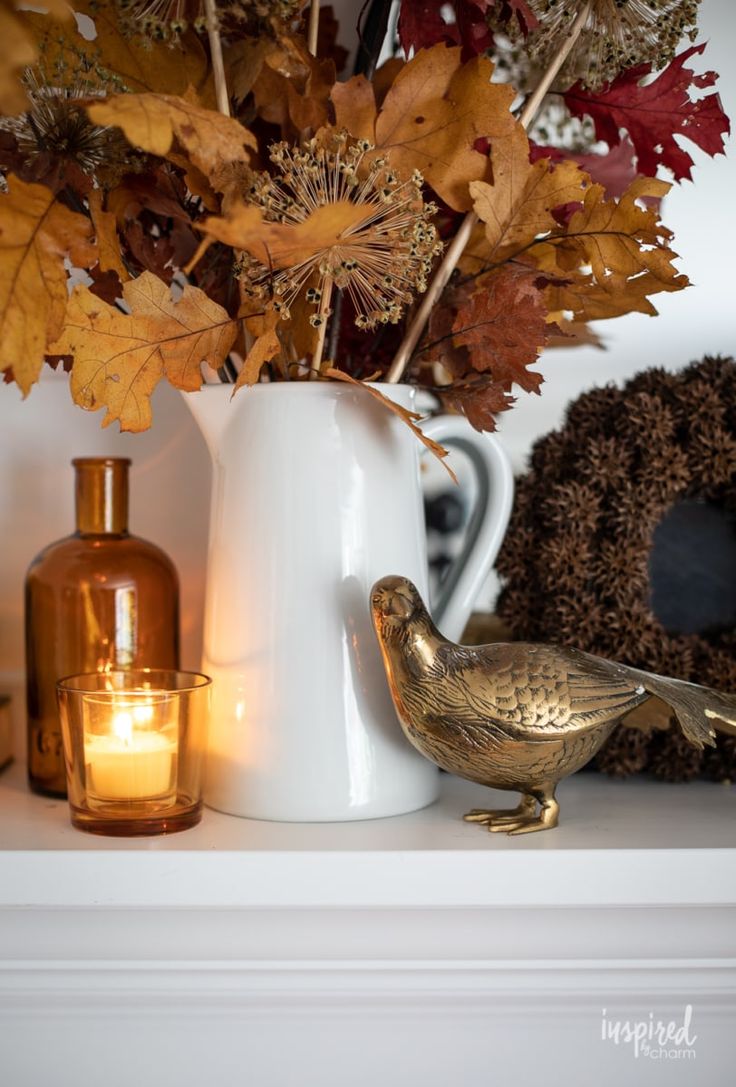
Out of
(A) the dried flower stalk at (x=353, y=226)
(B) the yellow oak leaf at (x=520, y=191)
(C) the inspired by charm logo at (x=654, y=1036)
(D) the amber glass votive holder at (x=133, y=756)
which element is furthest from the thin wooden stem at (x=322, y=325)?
(C) the inspired by charm logo at (x=654, y=1036)

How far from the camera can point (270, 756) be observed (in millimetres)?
628

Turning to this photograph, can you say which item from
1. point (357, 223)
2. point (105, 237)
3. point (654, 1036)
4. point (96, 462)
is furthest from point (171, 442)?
point (654, 1036)

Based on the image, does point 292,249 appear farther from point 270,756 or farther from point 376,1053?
point 376,1053

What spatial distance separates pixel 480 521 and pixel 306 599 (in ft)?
0.46

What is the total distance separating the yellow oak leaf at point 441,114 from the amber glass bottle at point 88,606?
0.30 meters

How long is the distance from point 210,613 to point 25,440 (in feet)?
0.91

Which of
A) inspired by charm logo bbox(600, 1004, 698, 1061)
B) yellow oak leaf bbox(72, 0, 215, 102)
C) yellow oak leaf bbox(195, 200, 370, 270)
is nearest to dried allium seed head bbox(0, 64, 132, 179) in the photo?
yellow oak leaf bbox(72, 0, 215, 102)

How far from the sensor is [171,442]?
2.73ft

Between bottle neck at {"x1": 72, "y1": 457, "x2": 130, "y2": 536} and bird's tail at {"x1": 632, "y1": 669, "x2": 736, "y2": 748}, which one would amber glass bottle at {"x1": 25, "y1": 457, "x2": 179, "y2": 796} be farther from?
bird's tail at {"x1": 632, "y1": 669, "x2": 736, "y2": 748}

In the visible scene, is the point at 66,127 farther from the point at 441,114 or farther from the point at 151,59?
the point at 441,114

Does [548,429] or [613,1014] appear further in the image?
[548,429]

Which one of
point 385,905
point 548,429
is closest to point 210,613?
point 385,905

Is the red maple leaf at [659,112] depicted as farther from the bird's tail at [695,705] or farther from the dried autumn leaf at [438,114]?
the bird's tail at [695,705]

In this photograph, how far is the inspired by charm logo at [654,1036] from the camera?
0.62 meters
